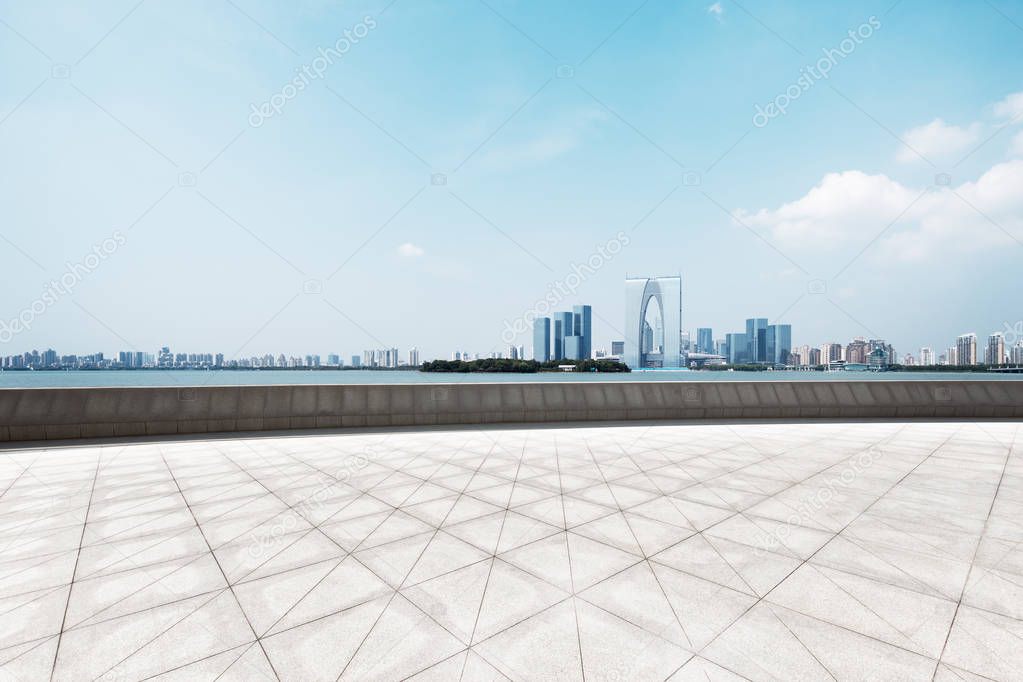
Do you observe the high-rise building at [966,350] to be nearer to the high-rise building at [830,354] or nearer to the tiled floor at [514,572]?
the high-rise building at [830,354]

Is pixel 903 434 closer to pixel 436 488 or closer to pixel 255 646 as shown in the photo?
pixel 436 488

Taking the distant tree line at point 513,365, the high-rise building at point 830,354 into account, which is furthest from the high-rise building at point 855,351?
the distant tree line at point 513,365

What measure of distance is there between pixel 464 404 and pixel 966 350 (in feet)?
209

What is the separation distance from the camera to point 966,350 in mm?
49656

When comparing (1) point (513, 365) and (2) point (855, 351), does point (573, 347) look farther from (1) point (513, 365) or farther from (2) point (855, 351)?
(2) point (855, 351)

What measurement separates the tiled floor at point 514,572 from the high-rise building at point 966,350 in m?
54.2

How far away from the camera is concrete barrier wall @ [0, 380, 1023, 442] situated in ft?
39.2

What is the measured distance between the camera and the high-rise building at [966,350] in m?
46.6

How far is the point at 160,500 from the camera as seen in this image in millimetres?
6977

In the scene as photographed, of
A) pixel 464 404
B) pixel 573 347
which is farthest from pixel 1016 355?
pixel 464 404

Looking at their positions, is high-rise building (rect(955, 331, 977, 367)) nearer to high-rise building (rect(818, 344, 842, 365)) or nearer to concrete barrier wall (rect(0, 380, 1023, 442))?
high-rise building (rect(818, 344, 842, 365))

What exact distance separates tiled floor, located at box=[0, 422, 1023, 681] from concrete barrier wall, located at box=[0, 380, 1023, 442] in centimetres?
365

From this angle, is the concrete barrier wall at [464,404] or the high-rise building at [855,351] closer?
the concrete barrier wall at [464,404]

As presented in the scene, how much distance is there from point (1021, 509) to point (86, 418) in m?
19.8
